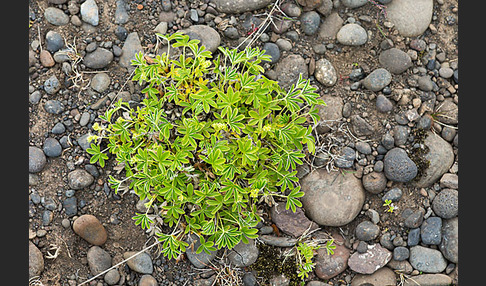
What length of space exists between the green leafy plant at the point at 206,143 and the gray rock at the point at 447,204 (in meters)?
1.65

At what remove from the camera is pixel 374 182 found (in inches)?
197

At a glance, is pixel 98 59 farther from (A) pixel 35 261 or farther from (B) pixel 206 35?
(A) pixel 35 261

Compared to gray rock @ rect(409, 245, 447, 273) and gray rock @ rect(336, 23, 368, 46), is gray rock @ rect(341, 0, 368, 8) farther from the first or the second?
gray rock @ rect(409, 245, 447, 273)

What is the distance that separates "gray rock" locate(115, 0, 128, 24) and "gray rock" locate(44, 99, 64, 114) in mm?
1121

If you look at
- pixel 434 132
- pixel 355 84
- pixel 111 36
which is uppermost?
pixel 111 36

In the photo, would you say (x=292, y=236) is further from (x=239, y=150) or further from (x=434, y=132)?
(x=434, y=132)

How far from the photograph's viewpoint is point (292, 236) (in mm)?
5016

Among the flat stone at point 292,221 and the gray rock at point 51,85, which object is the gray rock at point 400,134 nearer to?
the flat stone at point 292,221

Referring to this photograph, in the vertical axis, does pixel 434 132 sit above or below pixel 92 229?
above

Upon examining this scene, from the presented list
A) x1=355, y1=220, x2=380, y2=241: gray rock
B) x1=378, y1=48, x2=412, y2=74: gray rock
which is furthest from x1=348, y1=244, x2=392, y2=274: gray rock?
x1=378, y1=48, x2=412, y2=74: gray rock

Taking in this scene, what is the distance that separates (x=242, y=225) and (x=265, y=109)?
46.8 inches

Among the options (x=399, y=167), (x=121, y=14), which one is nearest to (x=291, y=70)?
(x=399, y=167)

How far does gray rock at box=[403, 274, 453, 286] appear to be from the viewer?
4977 millimetres

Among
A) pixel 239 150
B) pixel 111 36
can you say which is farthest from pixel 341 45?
pixel 111 36
